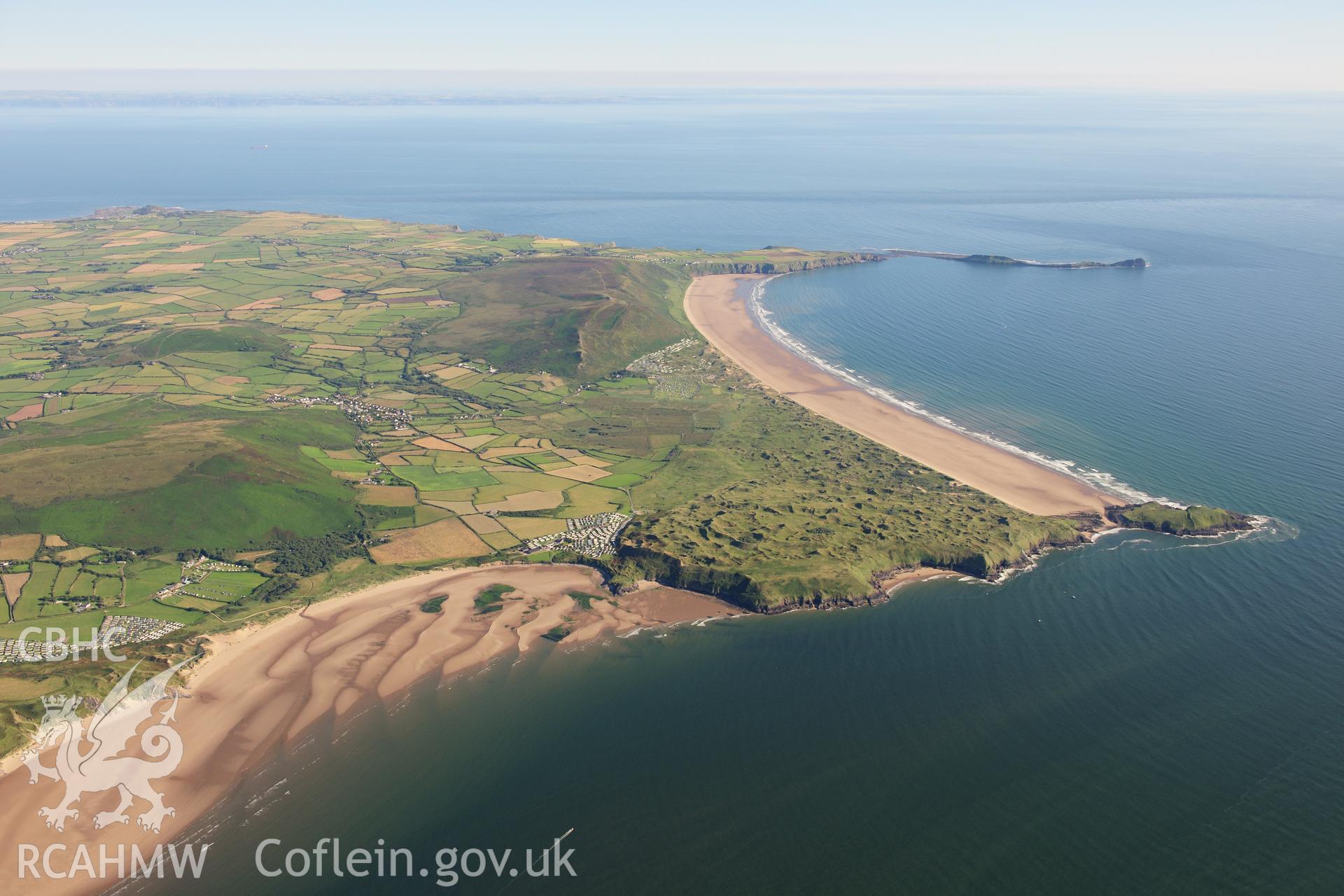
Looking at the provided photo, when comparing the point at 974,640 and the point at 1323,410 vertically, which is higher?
the point at 1323,410

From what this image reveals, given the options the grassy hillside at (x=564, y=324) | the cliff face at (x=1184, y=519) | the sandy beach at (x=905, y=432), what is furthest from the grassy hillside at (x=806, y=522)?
the grassy hillside at (x=564, y=324)

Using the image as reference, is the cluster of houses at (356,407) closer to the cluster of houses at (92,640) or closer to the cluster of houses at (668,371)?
the cluster of houses at (668,371)

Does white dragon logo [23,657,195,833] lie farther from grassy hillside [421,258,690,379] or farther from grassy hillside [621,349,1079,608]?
grassy hillside [421,258,690,379]

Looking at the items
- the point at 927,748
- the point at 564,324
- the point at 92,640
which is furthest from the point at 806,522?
the point at 564,324

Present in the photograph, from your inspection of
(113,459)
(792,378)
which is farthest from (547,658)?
(792,378)

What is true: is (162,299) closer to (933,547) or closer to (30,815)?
(30,815)

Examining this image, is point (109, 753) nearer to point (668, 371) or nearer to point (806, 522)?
point (806, 522)

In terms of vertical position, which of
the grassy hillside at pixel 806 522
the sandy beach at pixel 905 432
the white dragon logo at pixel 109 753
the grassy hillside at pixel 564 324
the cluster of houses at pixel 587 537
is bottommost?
the white dragon logo at pixel 109 753
